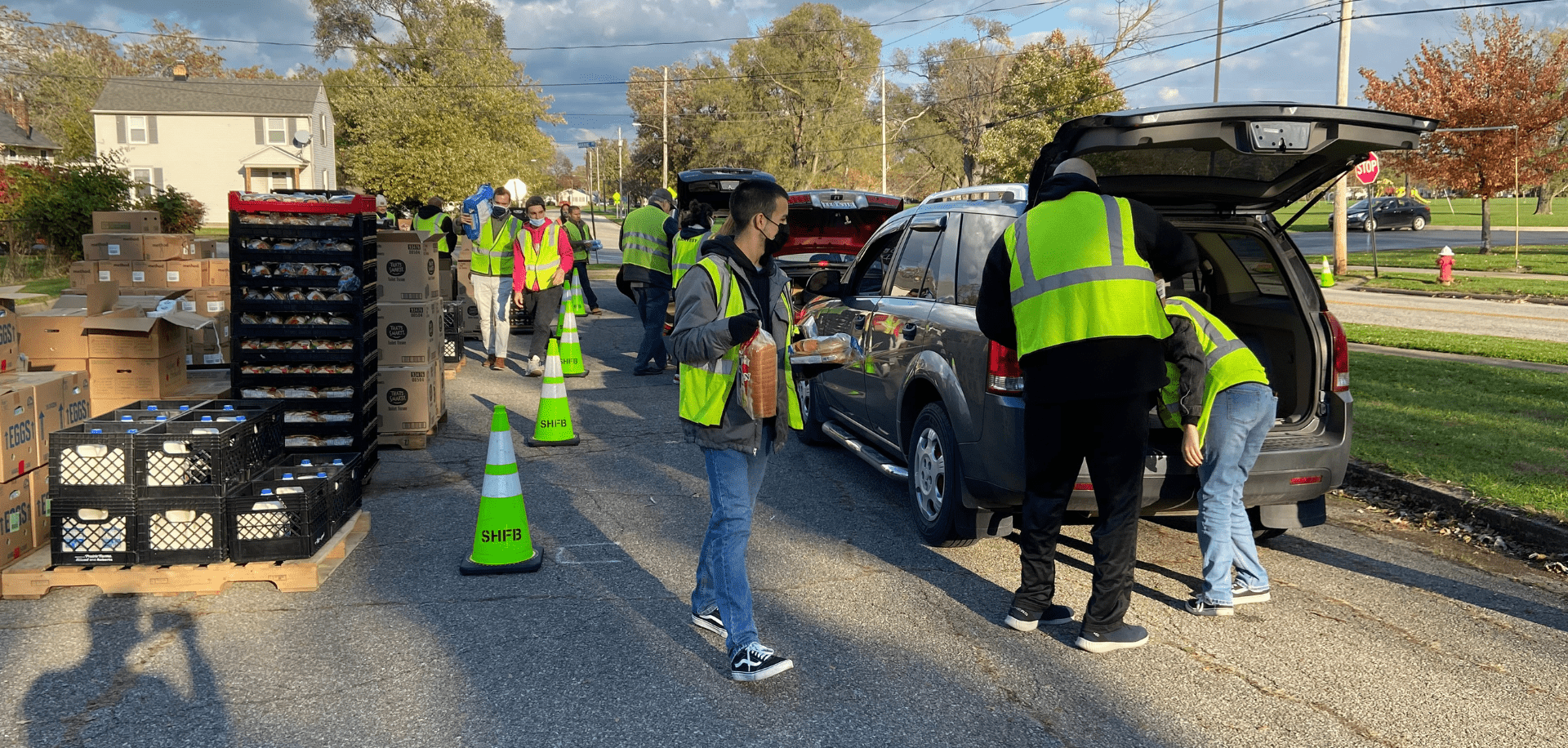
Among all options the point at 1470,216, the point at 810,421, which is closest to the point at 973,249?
the point at 810,421

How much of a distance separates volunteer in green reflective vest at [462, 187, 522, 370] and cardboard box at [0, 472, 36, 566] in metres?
6.87

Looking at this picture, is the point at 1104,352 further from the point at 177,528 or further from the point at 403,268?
the point at 403,268

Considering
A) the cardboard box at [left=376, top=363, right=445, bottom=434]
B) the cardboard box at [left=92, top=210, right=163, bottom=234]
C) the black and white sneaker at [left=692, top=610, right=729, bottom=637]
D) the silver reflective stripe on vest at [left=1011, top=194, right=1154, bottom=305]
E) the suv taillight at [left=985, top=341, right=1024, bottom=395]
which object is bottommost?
the black and white sneaker at [left=692, top=610, right=729, bottom=637]

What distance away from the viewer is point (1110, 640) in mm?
4625

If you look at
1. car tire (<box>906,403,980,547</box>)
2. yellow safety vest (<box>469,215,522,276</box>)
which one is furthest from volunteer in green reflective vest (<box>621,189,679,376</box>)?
car tire (<box>906,403,980,547</box>)

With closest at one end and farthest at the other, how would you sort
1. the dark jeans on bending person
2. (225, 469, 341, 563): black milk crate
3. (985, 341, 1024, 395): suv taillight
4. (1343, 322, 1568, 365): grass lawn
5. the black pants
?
1. the black pants
2. (985, 341, 1024, 395): suv taillight
3. (225, 469, 341, 563): black milk crate
4. the dark jeans on bending person
5. (1343, 322, 1568, 365): grass lawn

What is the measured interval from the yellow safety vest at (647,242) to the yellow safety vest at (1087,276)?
26.7 feet

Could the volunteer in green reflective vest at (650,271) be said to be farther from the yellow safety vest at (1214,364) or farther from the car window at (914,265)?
the yellow safety vest at (1214,364)

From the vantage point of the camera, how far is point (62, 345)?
7777 millimetres

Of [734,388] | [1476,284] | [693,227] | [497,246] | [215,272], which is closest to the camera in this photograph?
[734,388]

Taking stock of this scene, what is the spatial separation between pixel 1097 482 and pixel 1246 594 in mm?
1194

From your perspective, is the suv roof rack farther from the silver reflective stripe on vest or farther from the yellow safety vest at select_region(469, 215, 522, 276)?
the yellow safety vest at select_region(469, 215, 522, 276)

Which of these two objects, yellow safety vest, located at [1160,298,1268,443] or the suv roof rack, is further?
the suv roof rack

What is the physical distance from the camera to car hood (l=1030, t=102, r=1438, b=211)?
475cm
